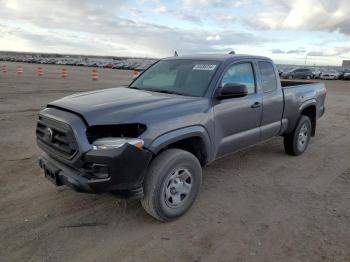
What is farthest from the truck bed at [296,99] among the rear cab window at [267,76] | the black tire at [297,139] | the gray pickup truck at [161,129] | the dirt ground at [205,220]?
the dirt ground at [205,220]

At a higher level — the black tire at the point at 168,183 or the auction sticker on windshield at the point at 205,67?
the auction sticker on windshield at the point at 205,67

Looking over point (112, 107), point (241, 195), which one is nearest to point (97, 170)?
point (112, 107)

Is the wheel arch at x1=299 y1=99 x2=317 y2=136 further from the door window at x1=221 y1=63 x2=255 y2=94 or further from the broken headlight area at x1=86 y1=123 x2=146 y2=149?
the broken headlight area at x1=86 y1=123 x2=146 y2=149

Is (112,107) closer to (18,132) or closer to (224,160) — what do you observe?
(224,160)

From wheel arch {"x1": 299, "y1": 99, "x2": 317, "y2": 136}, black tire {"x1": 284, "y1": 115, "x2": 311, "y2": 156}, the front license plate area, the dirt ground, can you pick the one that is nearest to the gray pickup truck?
the front license plate area

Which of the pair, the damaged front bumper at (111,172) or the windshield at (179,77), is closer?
the damaged front bumper at (111,172)

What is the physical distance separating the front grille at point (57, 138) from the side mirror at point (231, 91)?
1877mm

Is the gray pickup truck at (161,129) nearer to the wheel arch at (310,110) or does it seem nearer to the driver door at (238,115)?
the driver door at (238,115)

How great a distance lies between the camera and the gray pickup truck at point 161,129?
3258 millimetres

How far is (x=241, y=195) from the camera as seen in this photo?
452 centimetres

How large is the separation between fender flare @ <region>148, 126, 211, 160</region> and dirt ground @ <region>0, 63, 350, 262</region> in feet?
2.64

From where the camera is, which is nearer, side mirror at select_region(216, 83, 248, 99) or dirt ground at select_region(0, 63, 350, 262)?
dirt ground at select_region(0, 63, 350, 262)

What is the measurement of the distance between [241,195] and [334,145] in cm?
382

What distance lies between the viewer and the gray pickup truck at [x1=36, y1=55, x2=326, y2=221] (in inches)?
128
